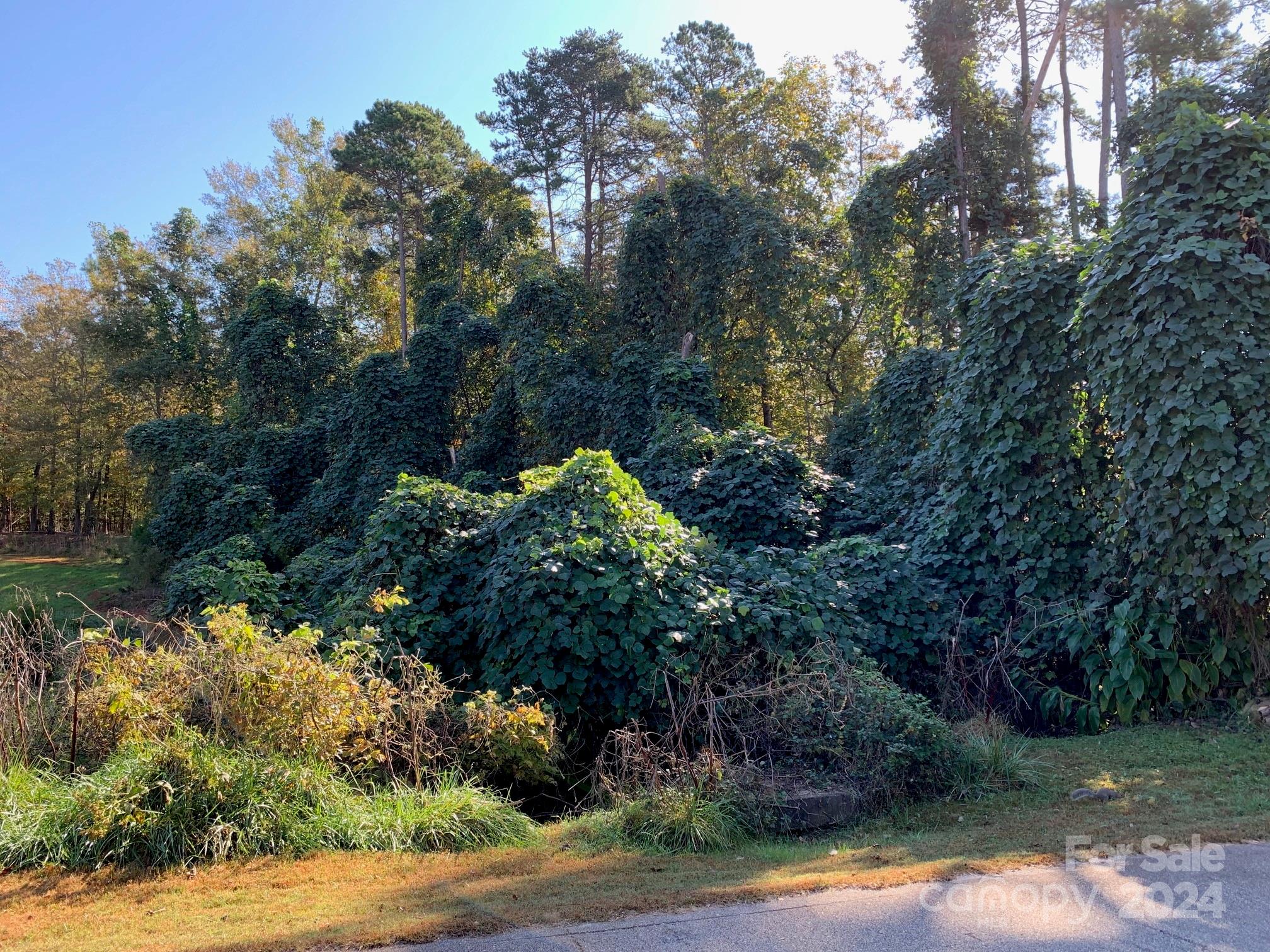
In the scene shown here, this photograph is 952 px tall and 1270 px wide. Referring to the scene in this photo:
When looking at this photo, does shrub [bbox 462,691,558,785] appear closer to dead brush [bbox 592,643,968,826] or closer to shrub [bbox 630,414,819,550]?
dead brush [bbox 592,643,968,826]

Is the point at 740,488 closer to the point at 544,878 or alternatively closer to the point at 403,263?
the point at 544,878

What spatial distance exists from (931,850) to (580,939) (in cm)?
205

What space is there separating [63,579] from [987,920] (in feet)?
87.7

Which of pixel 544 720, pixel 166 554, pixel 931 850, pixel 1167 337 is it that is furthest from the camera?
pixel 166 554

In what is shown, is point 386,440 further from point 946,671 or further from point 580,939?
point 580,939

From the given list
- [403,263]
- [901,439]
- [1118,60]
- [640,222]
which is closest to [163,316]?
[403,263]

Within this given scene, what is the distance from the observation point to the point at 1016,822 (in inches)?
197

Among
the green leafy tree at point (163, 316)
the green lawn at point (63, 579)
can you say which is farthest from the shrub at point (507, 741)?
the green leafy tree at point (163, 316)

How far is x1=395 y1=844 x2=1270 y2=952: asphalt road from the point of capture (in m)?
3.41

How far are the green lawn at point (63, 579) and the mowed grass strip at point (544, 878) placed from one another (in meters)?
16.3

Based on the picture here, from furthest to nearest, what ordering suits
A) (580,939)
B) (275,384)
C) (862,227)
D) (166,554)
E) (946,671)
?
(275,384), (166,554), (862,227), (946,671), (580,939)

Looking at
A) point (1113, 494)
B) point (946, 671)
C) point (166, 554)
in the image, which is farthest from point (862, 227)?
point (166, 554)

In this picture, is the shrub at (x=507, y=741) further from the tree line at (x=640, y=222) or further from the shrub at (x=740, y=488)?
the tree line at (x=640, y=222)

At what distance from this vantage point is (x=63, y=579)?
2388cm
